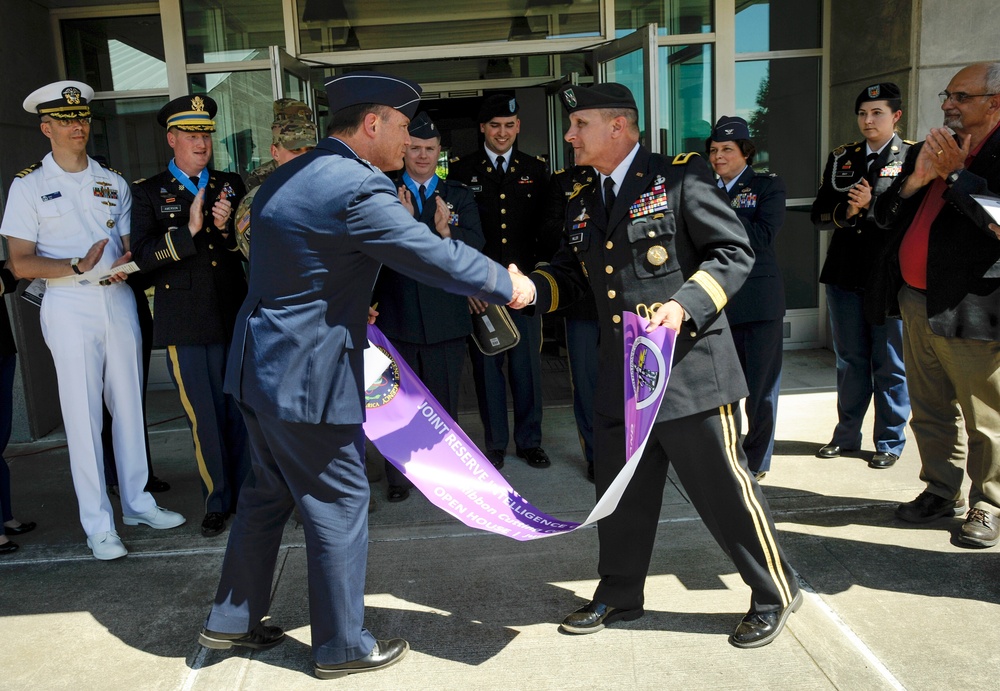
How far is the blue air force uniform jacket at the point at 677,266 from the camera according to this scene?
300cm

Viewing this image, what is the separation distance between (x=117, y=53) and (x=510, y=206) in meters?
3.88

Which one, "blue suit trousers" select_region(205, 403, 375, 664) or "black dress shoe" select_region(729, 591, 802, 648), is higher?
"blue suit trousers" select_region(205, 403, 375, 664)

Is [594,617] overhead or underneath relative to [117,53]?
underneath

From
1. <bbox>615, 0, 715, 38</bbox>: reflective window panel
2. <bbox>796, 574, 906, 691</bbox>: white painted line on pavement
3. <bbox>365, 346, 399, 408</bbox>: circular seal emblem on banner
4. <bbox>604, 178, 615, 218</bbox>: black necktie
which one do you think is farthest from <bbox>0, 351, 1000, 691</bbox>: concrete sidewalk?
<bbox>615, 0, 715, 38</bbox>: reflective window panel

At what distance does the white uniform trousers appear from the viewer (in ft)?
13.7

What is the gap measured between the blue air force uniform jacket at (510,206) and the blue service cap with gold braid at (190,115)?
1505mm

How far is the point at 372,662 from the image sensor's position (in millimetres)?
3072

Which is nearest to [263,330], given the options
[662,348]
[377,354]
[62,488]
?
[377,354]

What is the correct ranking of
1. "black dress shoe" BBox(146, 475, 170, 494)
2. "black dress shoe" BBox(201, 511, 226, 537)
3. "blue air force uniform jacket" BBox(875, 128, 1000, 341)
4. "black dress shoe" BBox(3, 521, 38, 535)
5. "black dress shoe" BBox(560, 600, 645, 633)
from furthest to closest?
"black dress shoe" BBox(146, 475, 170, 494) → "black dress shoe" BBox(3, 521, 38, 535) → "black dress shoe" BBox(201, 511, 226, 537) → "blue air force uniform jacket" BBox(875, 128, 1000, 341) → "black dress shoe" BBox(560, 600, 645, 633)

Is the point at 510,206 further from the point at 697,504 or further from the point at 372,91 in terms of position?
the point at 697,504

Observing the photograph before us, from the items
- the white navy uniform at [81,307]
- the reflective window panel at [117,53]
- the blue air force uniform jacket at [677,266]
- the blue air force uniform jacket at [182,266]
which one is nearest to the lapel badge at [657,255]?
the blue air force uniform jacket at [677,266]

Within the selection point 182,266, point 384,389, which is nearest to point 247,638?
point 384,389

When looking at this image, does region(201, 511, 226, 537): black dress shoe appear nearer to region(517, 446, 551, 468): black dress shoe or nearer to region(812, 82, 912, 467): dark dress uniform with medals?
region(517, 446, 551, 468): black dress shoe

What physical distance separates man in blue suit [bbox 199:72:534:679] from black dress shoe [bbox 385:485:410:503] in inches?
64.9
